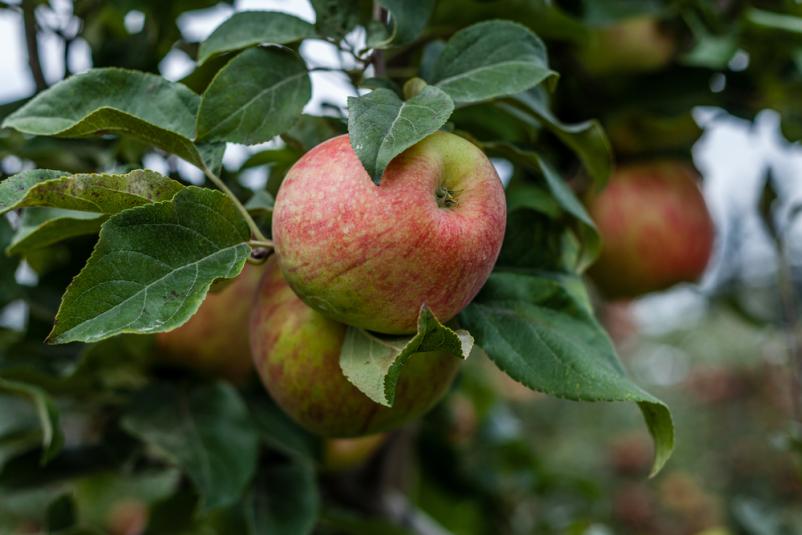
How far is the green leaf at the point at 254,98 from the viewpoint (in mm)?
637

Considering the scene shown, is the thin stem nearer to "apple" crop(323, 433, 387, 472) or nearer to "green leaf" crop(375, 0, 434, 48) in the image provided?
"green leaf" crop(375, 0, 434, 48)

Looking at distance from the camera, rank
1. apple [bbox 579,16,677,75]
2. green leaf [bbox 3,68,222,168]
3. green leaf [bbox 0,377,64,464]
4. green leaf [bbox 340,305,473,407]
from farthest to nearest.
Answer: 1. apple [bbox 579,16,677,75]
2. green leaf [bbox 0,377,64,464]
3. green leaf [bbox 3,68,222,168]
4. green leaf [bbox 340,305,473,407]

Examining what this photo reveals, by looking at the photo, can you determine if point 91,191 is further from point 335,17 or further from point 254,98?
point 335,17

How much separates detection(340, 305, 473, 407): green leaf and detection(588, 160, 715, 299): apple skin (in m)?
0.60

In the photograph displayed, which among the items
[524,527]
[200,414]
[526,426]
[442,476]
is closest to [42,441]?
[200,414]

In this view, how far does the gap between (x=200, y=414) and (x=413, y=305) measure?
1.39 ft

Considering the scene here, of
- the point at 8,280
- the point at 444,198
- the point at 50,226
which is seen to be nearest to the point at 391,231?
the point at 444,198

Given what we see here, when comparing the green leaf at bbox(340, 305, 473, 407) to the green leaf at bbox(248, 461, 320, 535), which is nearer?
the green leaf at bbox(340, 305, 473, 407)

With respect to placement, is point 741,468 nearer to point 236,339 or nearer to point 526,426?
point 526,426

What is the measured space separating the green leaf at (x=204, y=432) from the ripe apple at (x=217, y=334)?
0.10ft

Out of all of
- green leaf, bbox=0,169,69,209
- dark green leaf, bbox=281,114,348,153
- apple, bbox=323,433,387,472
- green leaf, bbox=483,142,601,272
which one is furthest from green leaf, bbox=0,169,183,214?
apple, bbox=323,433,387,472

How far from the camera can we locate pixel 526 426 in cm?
287

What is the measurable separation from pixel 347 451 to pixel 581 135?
54 cm

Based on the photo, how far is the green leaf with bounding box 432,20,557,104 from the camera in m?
0.64
